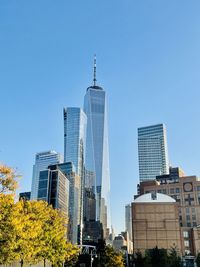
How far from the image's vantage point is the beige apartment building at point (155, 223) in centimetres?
13225

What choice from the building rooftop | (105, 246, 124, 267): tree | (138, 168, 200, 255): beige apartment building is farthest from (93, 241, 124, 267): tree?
(138, 168, 200, 255): beige apartment building

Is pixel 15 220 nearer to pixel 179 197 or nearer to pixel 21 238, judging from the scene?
pixel 21 238

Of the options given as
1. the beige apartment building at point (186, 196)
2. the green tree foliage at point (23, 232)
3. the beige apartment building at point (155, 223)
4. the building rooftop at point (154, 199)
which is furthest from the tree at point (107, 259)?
the beige apartment building at point (186, 196)

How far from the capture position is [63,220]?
56.8 metres

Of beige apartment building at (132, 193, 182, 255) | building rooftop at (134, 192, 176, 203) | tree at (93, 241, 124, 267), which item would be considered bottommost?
tree at (93, 241, 124, 267)

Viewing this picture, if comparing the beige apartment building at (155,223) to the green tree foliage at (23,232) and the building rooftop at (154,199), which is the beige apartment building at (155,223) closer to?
the building rooftop at (154,199)

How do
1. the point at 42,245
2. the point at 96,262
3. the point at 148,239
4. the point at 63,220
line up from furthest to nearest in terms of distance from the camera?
1. the point at 148,239
2. the point at 96,262
3. the point at 63,220
4. the point at 42,245

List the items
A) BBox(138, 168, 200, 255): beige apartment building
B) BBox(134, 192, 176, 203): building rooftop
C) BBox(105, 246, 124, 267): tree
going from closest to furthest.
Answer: BBox(105, 246, 124, 267): tree → BBox(134, 192, 176, 203): building rooftop → BBox(138, 168, 200, 255): beige apartment building

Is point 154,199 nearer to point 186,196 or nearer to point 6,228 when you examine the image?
point 186,196

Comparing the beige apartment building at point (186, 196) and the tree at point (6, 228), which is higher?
the beige apartment building at point (186, 196)

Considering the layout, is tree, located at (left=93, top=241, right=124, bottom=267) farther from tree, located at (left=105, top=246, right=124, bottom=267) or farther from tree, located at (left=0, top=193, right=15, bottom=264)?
tree, located at (left=0, top=193, right=15, bottom=264)

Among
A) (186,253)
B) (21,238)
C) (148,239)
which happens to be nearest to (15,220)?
(21,238)

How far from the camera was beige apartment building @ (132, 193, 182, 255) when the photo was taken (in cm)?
13225

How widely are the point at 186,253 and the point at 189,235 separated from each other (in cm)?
822
